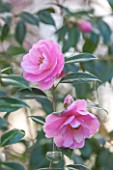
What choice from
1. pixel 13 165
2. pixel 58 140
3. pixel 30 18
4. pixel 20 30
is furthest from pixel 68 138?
pixel 20 30

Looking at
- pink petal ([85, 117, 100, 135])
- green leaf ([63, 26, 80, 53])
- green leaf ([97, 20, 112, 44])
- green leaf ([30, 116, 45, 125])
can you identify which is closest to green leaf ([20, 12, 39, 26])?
green leaf ([63, 26, 80, 53])

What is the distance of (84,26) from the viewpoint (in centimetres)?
169

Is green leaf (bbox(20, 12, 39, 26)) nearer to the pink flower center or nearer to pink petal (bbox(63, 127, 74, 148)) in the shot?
the pink flower center

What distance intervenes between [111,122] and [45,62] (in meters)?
1.39

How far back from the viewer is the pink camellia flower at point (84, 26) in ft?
5.49

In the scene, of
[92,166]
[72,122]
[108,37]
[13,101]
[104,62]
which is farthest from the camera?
[108,37]

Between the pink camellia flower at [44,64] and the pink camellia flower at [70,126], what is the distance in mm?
65

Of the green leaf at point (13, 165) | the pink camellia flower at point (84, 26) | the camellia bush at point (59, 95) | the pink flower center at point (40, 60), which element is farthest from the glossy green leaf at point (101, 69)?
the pink flower center at point (40, 60)

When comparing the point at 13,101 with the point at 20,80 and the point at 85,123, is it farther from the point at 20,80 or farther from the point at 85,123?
the point at 85,123

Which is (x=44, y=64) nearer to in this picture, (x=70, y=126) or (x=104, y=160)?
(x=70, y=126)

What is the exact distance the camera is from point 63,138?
83 cm

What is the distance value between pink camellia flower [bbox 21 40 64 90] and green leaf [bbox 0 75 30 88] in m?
0.10

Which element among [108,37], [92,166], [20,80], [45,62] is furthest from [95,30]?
[45,62]

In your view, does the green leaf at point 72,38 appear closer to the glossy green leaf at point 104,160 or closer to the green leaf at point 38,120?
the glossy green leaf at point 104,160
